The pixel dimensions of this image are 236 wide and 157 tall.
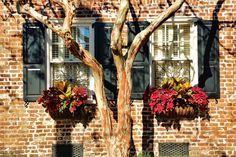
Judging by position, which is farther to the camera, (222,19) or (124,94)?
(222,19)

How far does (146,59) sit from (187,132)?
1830mm

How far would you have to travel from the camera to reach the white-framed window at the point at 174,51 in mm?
9578

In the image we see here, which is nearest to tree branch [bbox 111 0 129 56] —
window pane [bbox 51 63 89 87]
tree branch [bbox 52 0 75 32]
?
tree branch [bbox 52 0 75 32]

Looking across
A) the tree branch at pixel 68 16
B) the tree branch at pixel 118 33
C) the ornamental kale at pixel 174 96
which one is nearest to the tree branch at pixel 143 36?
the tree branch at pixel 118 33

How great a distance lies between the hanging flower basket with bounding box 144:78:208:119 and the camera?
894 centimetres

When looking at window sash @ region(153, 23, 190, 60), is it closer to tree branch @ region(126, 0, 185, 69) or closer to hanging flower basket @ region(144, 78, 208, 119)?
hanging flower basket @ region(144, 78, 208, 119)

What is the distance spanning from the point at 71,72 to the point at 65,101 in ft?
2.82

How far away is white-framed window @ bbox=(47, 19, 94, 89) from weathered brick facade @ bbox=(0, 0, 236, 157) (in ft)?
1.33

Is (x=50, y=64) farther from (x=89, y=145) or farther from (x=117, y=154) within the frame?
(x=117, y=154)

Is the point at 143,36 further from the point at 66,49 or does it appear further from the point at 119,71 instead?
the point at 66,49

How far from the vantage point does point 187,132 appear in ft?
30.8

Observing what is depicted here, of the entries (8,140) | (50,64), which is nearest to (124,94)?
(50,64)

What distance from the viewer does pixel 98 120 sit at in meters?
9.44

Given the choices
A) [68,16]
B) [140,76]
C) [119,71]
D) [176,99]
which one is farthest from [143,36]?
[176,99]
